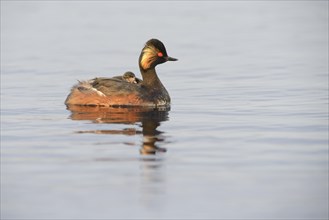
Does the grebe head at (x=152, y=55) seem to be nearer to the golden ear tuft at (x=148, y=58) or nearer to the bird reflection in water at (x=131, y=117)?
the golden ear tuft at (x=148, y=58)

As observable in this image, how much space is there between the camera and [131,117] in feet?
54.1

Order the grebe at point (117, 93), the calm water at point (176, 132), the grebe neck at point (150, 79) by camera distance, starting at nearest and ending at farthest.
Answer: the calm water at point (176, 132)
the grebe at point (117, 93)
the grebe neck at point (150, 79)

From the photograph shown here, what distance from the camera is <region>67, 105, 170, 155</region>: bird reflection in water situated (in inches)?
567

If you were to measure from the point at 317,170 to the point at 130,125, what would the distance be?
175 inches

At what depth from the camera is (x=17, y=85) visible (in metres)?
20.6

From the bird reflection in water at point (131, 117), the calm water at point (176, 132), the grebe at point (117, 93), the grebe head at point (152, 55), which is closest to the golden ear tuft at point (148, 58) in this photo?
the grebe head at point (152, 55)

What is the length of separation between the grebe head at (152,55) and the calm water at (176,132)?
2.84ft

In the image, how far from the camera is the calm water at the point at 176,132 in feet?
34.7

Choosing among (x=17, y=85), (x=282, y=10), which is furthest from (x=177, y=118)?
(x=282, y=10)

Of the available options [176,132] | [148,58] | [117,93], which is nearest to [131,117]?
[117,93]

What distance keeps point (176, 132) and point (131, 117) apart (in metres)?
1.90

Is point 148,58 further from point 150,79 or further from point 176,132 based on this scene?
point 176,132

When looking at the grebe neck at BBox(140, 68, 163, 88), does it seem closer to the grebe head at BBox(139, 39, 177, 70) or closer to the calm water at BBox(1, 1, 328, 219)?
the grebe head at BBox(139, 39, 177, 70)

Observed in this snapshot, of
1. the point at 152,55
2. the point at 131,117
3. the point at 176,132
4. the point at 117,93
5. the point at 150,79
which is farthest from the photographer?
the point at 152,55
